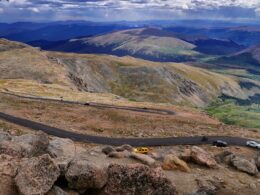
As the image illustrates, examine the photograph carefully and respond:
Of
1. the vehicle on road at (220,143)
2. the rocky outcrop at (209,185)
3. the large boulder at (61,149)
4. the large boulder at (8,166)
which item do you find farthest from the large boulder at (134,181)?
the vehicle on road at (220,143)

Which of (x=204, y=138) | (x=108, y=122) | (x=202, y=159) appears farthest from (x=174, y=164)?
(x=108, y=122)

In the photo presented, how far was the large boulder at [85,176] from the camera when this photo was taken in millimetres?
27359

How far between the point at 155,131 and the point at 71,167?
163 ft

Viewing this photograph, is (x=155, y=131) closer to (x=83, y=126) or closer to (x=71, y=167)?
(x=83, y=126)

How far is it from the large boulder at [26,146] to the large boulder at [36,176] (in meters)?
3.65

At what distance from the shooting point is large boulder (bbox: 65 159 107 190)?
27359 mm

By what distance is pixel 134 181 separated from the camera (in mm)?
27922

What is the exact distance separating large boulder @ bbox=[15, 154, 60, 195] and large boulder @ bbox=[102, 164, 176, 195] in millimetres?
3715

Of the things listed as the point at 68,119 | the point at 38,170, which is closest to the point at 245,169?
the point at 38,170

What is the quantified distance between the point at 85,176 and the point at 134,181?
3330 millimetres

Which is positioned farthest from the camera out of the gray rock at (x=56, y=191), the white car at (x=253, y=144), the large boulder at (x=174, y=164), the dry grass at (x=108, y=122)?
the white car at (x=253, y=144)

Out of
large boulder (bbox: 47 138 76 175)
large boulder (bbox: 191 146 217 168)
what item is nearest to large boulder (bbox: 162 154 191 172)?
large boulder (bbox: 191 146 217 168)

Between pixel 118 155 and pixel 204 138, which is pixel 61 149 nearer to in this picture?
pixel 118 155

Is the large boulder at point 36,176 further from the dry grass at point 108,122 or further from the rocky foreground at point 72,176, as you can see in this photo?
the dry grass at point 108,122
